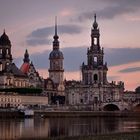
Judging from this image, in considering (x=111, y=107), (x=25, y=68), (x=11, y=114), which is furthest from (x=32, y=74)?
(x=11, y=114)

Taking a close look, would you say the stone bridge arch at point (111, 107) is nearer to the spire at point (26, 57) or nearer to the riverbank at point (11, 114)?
the spire at point (26, 57)

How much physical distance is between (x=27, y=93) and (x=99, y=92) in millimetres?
19294

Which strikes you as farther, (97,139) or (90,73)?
(90,73)

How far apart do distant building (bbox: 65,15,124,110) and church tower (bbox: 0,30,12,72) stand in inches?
589

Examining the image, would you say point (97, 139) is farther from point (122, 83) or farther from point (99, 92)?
point (122, 83)

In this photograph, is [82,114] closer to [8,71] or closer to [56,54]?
[8,71]

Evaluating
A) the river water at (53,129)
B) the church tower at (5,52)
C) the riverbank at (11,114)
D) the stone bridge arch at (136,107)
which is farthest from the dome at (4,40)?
the river water at (53,129)

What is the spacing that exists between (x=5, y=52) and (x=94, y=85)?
2019 cm

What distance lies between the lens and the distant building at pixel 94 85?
5054 inches

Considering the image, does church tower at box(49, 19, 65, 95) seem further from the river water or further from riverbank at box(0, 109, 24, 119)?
the river water

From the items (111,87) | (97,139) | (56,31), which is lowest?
(97,139)

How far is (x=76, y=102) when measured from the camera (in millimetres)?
130250

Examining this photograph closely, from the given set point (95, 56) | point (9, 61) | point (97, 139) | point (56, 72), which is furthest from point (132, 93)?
point (97, 139)

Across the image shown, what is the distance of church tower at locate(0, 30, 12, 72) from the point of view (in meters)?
127
